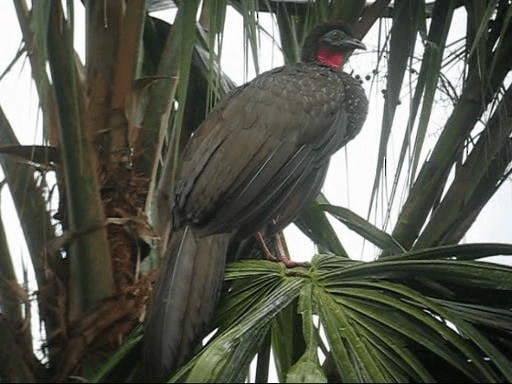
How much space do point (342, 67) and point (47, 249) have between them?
2.57ft

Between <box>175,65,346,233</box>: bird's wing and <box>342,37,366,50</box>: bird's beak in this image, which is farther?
<box>342,37,366,50</box>: bird's beak

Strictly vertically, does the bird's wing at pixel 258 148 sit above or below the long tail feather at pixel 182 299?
above

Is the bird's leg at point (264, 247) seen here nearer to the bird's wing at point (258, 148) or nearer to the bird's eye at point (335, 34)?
the bird's wing at point (258, 148)

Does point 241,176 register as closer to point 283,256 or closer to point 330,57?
point 283,256

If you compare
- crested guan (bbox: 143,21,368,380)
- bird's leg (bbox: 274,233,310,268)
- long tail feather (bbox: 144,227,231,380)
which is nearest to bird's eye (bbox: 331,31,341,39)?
crested guan (bbox: 143,21,368,380)

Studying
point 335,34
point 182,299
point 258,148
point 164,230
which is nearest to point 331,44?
point 335,34

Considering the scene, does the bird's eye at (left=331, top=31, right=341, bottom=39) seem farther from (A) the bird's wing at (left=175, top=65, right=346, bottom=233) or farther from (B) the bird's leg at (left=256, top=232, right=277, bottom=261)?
(B) the bird's leg at (left=256, top=232, right=277, bottom=261)

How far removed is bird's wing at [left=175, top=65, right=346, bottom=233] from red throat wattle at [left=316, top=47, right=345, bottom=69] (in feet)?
0.39

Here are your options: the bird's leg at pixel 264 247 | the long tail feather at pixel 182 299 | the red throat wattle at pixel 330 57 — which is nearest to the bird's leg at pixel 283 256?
the bird's leg at pixel 264 247

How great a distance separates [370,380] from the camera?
1.16 metres

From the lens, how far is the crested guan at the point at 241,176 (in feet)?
4.46

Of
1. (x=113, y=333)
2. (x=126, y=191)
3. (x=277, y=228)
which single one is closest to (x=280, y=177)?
(x=277, y=228)

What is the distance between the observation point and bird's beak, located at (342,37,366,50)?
6.14 feet

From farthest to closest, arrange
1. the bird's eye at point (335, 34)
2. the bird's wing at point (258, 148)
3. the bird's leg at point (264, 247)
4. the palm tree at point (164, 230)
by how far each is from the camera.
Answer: the bird's eye at point (335, 34) → the bird's leg at point (264, 247) → the bird's wing at point (258, 148) → the palm tree at point (164, 230)
